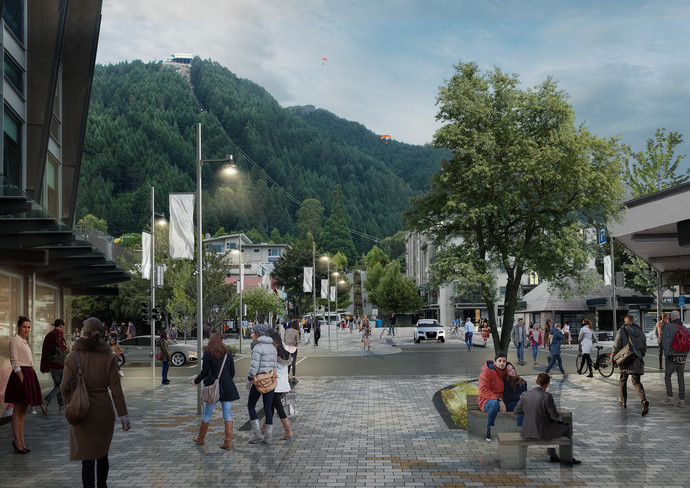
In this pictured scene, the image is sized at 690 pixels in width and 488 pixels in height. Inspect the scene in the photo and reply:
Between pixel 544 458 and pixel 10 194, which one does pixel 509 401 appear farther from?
pixel 10 194

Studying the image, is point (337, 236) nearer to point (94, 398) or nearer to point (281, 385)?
point (281, 385)

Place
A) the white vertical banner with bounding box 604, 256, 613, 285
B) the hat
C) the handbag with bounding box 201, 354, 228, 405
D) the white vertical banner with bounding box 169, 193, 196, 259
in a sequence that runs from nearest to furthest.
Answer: the handbag with bounding box 201, 354, 228, 405, the hat, the white vertical banner with bounding box 169, 193, 196, 259, the white vertical banner with bounding box 604, 256, 613, 285

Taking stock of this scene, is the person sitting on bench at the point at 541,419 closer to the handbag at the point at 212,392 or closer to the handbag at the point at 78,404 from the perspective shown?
the handbag at the point at 212,392

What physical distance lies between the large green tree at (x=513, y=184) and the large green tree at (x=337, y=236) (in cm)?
16864

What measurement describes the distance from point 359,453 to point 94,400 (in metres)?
4.38

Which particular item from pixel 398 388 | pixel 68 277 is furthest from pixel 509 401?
pixel 68 277

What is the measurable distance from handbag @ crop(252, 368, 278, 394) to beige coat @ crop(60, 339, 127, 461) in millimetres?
3956

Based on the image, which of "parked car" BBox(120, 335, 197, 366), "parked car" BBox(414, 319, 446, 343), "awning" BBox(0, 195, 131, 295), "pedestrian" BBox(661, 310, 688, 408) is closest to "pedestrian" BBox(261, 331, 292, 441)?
"awning" BBox(0, 195, 131, 295)

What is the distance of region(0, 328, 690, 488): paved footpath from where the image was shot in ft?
27.0

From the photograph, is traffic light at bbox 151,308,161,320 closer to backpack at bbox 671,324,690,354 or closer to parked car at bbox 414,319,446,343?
backpack at bbox 671,324,690,354

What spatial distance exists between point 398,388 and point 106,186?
18338 cm

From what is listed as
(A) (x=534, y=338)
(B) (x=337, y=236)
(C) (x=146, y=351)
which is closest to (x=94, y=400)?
(C) (x=146, y=351)

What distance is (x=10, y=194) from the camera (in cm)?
1205

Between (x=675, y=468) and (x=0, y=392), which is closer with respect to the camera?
(x=675, y=468)
